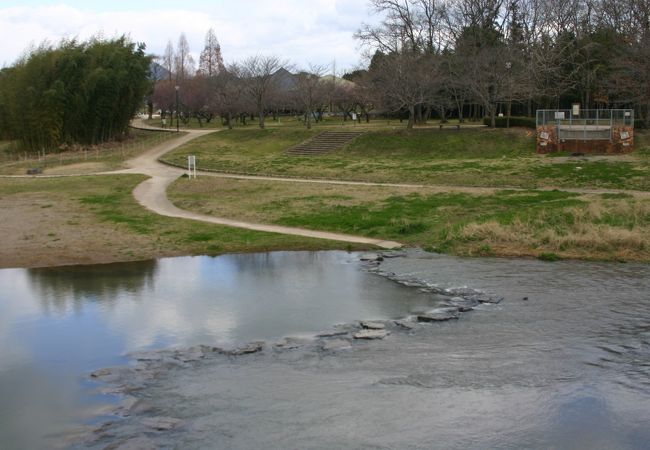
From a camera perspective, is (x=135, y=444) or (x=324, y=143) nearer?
(x=135, y=444)

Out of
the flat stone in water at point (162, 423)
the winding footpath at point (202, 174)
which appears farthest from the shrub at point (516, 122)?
the flat stone in water at point (162, 423)

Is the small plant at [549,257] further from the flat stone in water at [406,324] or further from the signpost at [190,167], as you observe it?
the signpost at [190,167]

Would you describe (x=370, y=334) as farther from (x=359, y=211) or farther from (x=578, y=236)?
(x=359, y=211)

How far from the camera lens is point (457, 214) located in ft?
87.1

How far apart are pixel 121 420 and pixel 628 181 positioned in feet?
90.2

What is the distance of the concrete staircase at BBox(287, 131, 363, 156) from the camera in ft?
157

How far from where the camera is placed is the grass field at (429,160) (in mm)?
33906

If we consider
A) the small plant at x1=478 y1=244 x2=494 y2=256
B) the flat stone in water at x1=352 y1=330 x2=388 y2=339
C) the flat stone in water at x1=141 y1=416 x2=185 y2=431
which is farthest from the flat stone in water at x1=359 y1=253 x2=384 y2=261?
the flat stone in water at x1=141 y1=416 x2=185 y2=431

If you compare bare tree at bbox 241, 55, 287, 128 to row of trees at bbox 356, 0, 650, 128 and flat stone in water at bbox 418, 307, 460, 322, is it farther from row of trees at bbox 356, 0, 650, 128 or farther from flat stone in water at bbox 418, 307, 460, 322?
flat stone in water at bbox 418, 307, 460, 322

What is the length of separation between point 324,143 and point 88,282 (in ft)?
106

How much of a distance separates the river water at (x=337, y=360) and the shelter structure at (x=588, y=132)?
21419 millimetres

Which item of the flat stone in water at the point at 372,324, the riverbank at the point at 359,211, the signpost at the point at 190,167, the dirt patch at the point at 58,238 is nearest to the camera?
the flat stone in water at the point at 372,324

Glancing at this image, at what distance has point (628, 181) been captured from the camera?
1264 inches

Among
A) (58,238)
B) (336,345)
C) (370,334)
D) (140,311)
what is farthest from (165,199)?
(336,345)
